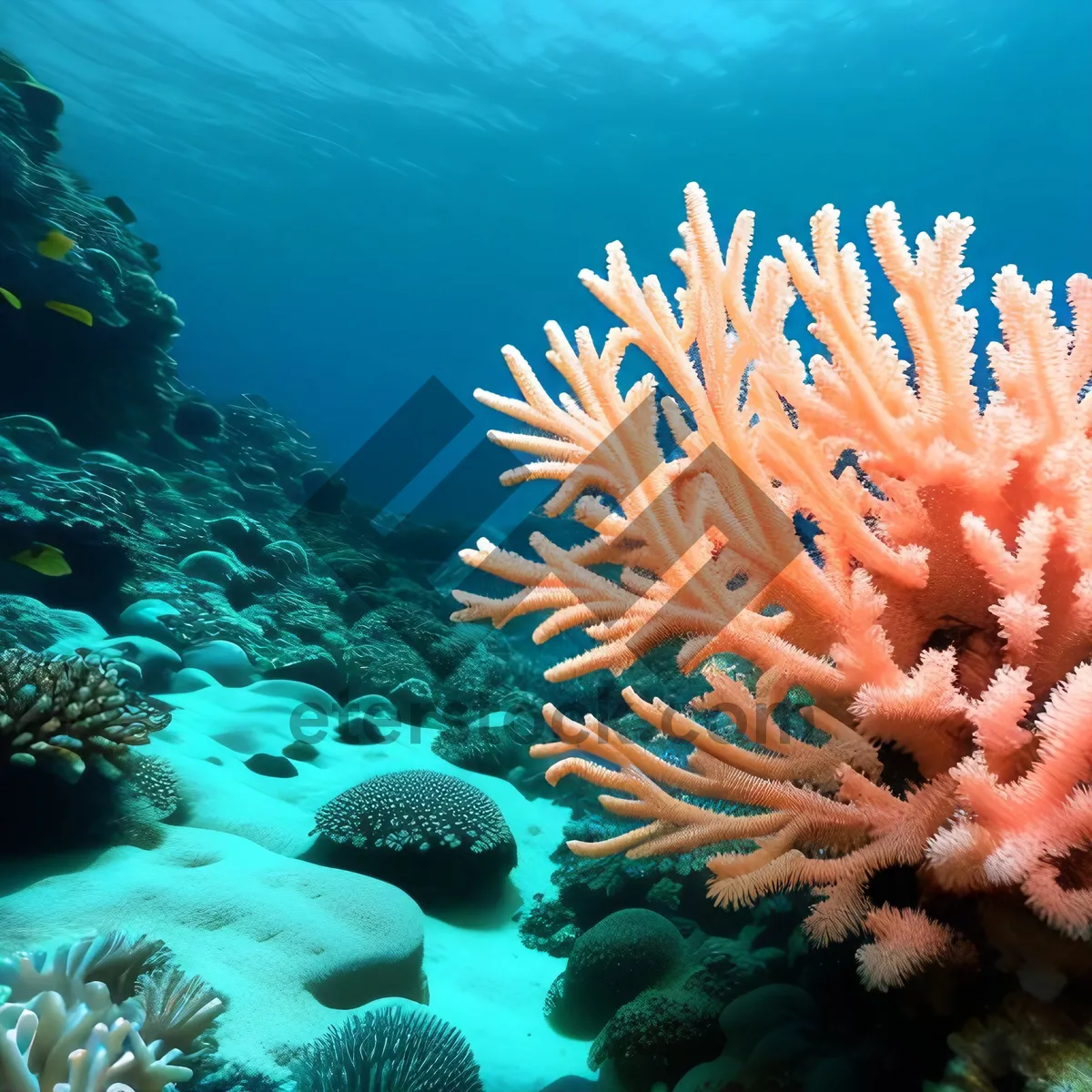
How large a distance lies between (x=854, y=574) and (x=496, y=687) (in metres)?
7.91

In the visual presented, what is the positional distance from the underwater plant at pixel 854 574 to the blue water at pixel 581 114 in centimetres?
2442

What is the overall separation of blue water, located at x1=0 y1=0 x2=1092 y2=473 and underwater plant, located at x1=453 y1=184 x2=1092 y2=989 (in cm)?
2442

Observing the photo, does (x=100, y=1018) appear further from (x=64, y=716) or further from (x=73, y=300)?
(x=73, y=300)

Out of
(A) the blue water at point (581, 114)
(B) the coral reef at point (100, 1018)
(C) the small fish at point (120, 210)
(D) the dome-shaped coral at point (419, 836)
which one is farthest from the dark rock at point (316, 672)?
(A) the blue water at point (581, 114)

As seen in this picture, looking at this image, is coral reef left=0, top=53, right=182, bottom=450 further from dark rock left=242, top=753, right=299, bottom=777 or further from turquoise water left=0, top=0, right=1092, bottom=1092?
dark rock left=242, top=753, right=299, bottom=777

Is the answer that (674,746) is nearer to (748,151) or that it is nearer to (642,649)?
(642,649)

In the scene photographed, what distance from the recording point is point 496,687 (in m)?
8.91

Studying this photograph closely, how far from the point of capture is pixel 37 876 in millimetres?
3152

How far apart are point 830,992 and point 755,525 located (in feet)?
5.38

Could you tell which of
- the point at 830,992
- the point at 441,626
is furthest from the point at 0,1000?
the point at 441,626

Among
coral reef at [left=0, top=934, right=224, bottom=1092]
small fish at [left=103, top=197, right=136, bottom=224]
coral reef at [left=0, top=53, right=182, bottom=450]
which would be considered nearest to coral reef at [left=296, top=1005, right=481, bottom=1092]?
coral reef at [left=0, top=934, right=224, bottom=1092]

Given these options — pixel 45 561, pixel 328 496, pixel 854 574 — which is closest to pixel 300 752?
pixel 45 561

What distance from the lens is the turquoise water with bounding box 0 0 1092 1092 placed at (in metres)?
1.45

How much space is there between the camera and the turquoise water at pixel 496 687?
1.45 m
